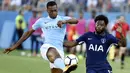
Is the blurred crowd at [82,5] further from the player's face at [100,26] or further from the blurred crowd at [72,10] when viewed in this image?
the player's face at [100,26]

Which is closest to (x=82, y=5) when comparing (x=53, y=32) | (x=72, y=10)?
(x=72, y=10)

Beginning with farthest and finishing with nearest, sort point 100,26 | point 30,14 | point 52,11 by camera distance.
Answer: point 30,14
point 52,11
point 100,26

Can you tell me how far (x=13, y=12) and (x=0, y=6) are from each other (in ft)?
6.07

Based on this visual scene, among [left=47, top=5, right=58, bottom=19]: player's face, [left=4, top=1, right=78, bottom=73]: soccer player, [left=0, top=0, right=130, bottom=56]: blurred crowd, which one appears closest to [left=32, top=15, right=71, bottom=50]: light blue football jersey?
[left=4, top=1, right=78, bottom=73]: soccer player

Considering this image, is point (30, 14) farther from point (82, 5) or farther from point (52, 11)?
point (52, 11)

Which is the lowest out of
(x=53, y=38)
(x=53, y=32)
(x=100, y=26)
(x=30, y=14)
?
(x=30, y=14)

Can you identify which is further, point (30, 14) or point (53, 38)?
point (30, 14)

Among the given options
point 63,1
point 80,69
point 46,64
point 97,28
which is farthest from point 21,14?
point 97,28

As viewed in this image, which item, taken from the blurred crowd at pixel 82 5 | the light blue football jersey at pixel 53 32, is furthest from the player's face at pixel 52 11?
the blurred crowd at pixel 82 5

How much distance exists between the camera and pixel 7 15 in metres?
34.3

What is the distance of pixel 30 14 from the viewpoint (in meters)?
33.2

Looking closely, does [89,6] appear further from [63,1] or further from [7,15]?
[7,15]

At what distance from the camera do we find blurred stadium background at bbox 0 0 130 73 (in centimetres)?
2255

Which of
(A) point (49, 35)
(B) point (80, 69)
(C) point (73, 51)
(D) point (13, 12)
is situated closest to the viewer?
(A) point (49, 35)
